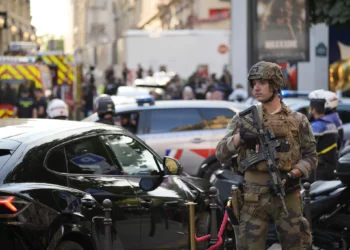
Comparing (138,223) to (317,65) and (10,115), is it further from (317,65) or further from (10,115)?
(317,65)

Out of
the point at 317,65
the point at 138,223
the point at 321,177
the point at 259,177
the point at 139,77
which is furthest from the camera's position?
the point at 139,77

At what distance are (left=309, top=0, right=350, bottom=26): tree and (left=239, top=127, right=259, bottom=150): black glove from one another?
681 inches

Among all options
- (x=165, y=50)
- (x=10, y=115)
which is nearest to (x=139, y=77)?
(x=165, y=50)

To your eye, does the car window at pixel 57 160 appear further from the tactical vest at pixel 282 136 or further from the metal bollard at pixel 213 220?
the metal bollard at pixel 213 220

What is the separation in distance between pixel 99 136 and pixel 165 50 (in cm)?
3546

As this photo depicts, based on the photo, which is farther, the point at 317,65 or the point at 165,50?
the point at 165,50

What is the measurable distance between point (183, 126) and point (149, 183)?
26.4ft

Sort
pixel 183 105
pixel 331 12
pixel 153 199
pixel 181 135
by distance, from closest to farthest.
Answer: pixel 153 199 < pixel 181 135 < pixel 183 105 < pixel 331 12

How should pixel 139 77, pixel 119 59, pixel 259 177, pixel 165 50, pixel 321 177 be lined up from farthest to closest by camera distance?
pixel 119 59, pixel 165 50, pixel 139 77, pixel 321 177, pixel 259 177

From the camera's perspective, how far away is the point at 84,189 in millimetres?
7289

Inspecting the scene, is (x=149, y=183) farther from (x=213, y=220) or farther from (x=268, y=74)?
(x=268, y=74)

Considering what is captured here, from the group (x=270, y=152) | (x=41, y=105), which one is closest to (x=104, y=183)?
(x=270, y=152)

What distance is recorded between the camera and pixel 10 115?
2125 cm

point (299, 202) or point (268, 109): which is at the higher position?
point (268, 109)
